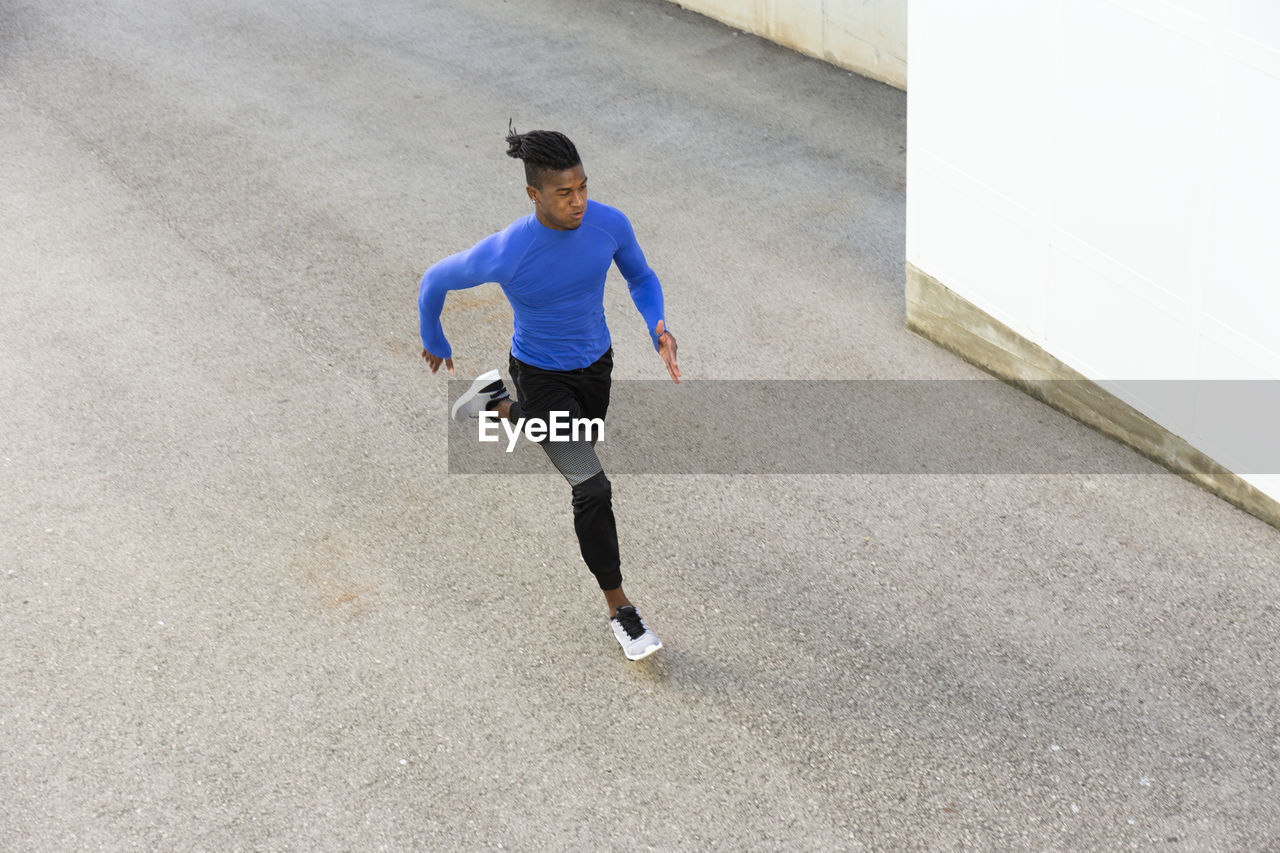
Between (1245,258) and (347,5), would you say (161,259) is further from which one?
(1245,258)

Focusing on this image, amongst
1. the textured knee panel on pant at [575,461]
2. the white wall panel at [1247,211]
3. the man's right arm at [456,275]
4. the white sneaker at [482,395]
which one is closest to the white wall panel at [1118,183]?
the white wall panel at [1247,211]

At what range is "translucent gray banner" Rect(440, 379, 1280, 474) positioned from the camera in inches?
266

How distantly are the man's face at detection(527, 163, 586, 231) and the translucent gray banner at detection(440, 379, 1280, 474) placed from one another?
2.15m

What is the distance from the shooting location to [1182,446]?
6.47 metres

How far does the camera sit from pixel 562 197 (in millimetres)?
5051

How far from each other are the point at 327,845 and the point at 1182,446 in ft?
14.3

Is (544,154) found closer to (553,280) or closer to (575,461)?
(553,280)

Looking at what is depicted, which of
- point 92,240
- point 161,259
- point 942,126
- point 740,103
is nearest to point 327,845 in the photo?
point 942,126

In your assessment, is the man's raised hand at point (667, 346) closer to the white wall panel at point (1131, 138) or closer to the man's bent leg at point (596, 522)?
the man's bent leg at point (596, 522)

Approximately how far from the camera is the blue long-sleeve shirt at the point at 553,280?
17.2ft

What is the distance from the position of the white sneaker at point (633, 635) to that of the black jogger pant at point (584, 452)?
5.5 inches

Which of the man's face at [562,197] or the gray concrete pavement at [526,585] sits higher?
the man's face at [562,197]

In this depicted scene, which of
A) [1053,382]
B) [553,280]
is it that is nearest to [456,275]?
[553,280]

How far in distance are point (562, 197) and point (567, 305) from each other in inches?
20.8
